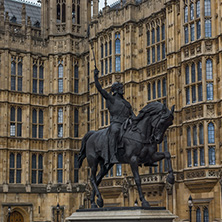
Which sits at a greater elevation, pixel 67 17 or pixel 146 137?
pixel 67 17

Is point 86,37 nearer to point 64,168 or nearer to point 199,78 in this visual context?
point 64,168

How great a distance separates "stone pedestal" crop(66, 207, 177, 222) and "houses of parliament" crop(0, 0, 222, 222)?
16.3 metres

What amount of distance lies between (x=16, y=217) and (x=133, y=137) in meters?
30.5

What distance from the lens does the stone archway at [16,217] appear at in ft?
138

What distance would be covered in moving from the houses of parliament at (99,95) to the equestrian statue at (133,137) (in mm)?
15475

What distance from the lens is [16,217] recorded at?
1667 inches

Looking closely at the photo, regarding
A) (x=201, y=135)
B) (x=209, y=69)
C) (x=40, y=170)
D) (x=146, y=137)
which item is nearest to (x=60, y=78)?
(x=40, y=170)

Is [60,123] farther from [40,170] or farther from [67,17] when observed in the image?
[67,17]

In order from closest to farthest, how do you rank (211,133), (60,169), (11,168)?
(211,133)
(11,168)
(60,169)

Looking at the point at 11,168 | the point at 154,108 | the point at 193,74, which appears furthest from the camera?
the point at 11,168

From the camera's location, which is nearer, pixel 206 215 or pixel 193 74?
pixel 206 215

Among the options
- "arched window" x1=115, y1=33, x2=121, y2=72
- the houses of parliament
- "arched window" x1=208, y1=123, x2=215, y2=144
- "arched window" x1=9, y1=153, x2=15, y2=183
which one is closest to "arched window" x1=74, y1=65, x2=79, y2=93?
A: the houses of parliament

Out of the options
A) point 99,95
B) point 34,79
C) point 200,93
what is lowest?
point 200,93

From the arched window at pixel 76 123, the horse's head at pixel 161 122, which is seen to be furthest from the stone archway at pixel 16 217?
the horse's head at pixel 161 122
